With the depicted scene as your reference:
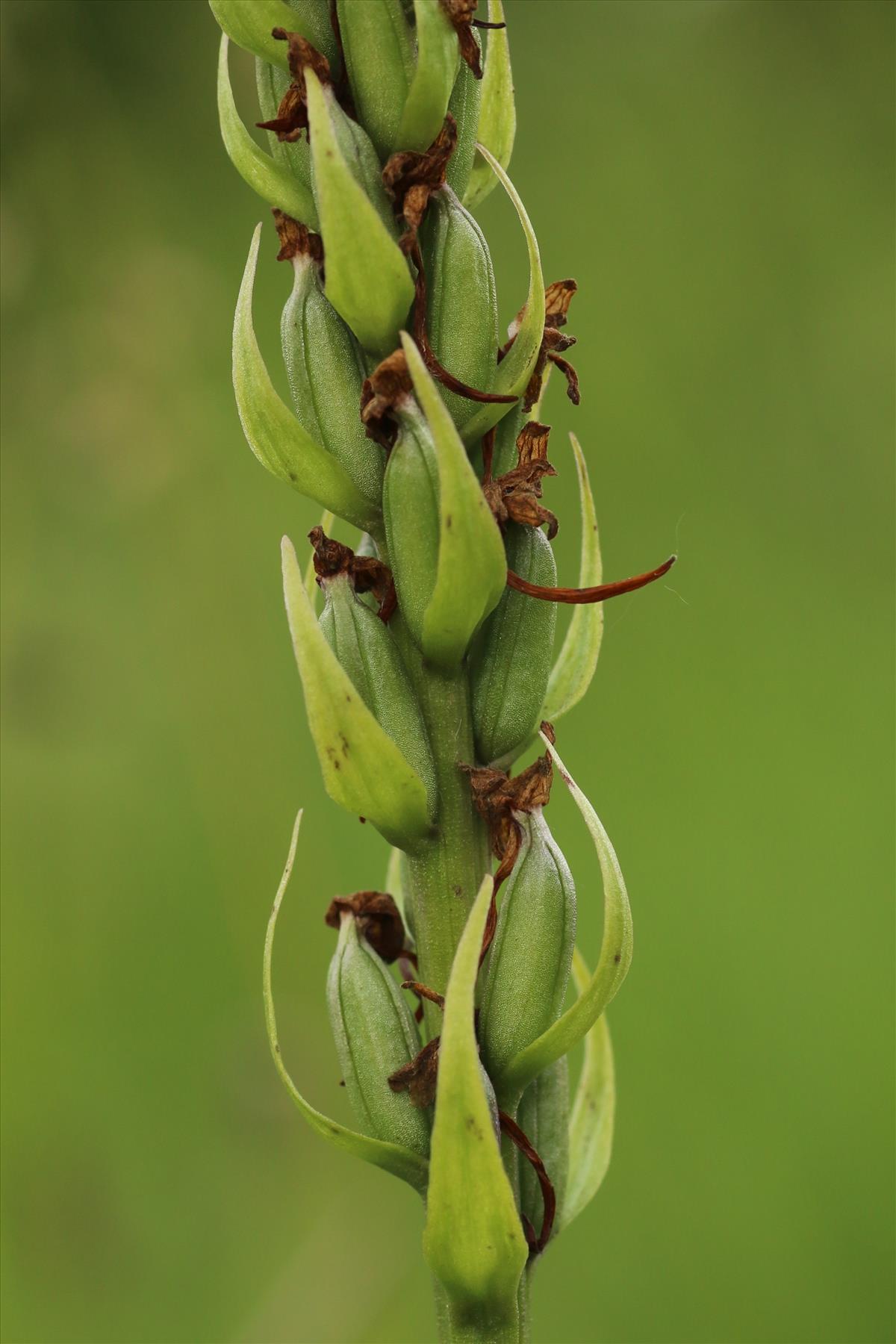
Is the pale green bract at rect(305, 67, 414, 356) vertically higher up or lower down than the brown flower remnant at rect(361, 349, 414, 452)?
higher up

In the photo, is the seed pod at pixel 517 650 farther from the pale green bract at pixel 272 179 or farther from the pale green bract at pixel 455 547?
the pale green bract at pixel 272 179

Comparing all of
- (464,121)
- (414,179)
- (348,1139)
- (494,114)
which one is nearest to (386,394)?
(414,179)

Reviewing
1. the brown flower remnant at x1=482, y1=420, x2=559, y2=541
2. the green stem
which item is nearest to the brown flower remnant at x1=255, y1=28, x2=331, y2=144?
the brown flower remnant at x1=482, y1=420, x2=559, y2=541

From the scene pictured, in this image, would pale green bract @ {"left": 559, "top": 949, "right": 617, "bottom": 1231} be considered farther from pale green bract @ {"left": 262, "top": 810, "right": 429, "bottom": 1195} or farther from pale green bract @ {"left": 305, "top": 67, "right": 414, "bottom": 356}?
pale green bract @ {"left": 305, "top": 67, "right": 414, "bottom": 356}

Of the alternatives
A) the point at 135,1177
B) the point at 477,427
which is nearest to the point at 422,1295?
the point at 135,1177

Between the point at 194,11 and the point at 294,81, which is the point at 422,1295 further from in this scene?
the point at 194,11

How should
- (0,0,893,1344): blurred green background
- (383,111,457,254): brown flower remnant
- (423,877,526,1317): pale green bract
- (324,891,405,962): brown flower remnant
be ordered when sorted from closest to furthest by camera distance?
(423,877,526,1317): pale green bract → (383,111,457,254): brown flower remnant → (324,891,405,962): brown flower remnant → (0,0,893,1344): blurred green background

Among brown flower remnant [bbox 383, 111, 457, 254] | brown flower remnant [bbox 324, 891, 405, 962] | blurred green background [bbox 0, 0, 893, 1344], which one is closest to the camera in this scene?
brown flower remnant [bbox 383, 111, 457, 254]
